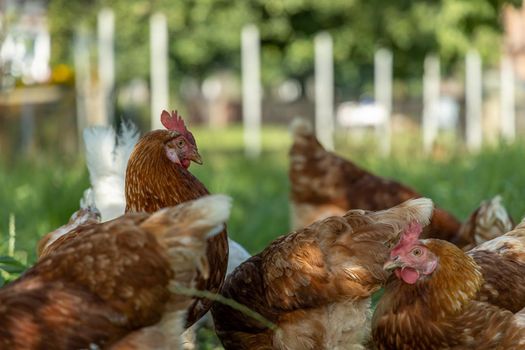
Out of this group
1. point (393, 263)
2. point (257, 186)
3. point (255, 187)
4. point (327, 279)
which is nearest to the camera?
point (393, 263)

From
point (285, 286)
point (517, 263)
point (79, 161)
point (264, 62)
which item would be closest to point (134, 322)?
point (285, 286)

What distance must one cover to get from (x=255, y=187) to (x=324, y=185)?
10.9 ft

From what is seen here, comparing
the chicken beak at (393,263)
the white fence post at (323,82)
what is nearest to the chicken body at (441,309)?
the chicken beak at (393,263)

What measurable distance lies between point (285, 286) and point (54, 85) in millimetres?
12319

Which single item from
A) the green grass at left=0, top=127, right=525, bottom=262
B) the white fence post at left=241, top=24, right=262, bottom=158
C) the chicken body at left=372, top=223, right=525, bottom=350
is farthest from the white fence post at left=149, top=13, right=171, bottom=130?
the chicken body at left=372, top=223, right=525, bottom=350

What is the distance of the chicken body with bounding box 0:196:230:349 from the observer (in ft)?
12.1

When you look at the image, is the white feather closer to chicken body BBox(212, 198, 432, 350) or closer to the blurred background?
the blurred background

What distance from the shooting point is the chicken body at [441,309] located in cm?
435

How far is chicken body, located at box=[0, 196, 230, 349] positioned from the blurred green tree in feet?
37.0

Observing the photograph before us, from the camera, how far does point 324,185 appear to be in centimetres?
856

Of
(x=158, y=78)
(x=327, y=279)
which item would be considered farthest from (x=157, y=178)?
(x=158, y=78)

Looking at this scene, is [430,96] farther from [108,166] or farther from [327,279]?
[327,279]

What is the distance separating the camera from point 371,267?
4496 mm

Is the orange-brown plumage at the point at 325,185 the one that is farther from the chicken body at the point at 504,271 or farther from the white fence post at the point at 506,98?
the white fence post at the point at 506,98
